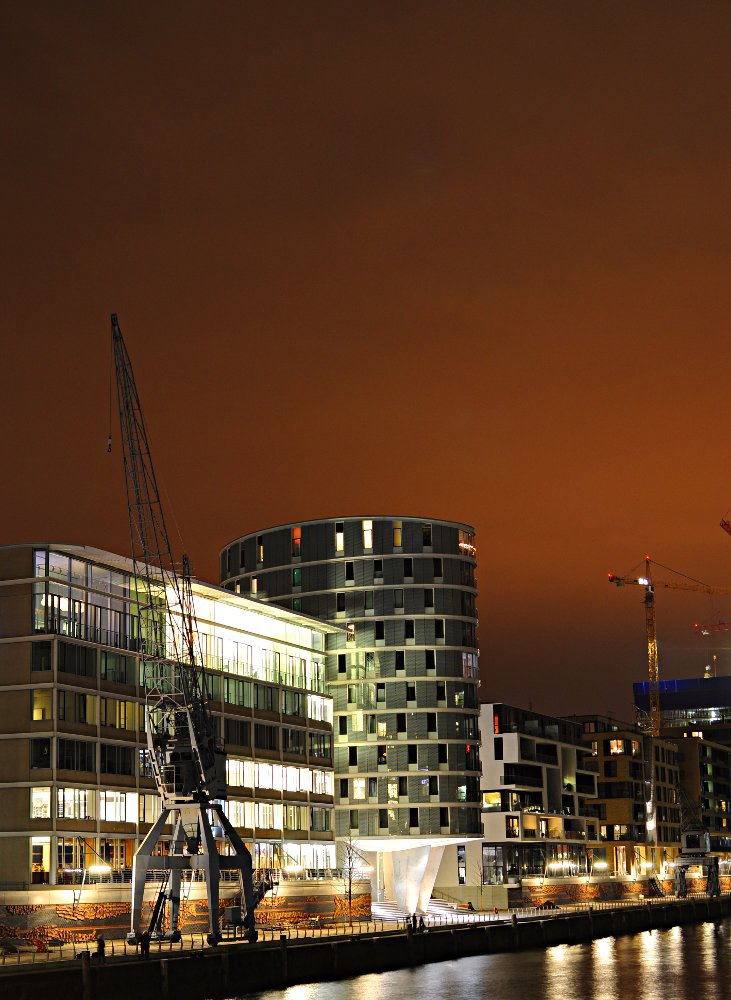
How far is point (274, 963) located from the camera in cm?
8581

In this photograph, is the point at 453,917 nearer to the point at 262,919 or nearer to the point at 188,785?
the point at 262,919

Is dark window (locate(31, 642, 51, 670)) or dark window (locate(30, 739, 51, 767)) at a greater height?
dark window (locate(31, 642, 51, 670))

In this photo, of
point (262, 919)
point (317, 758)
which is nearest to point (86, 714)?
point (262, 919)

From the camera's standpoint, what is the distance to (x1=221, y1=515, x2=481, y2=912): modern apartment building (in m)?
149

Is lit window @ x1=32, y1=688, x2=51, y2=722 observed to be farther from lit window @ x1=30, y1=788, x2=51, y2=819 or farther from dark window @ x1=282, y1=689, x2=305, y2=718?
dark window @ x1=282, y1=689, x2=305, y2=718

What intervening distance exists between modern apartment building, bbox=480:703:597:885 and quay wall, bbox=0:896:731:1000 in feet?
135

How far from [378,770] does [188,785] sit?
167 feet

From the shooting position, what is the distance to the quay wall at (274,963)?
7000cm

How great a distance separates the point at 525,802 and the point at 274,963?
101 metres

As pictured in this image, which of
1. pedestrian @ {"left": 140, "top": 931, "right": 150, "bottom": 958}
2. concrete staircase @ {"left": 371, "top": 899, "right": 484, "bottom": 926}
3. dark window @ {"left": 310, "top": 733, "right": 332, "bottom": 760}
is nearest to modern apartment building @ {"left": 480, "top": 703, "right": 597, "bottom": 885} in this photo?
concrete staircase @ {"left": 371, "top": 899, "right": 484, "bottom": 926}

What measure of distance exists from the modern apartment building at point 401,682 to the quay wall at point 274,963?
22.2m

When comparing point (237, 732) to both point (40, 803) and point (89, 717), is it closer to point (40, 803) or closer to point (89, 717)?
point (89, 717)

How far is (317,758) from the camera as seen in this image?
470ft

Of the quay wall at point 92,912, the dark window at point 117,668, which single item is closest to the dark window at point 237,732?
the quay wall at point 92,912
